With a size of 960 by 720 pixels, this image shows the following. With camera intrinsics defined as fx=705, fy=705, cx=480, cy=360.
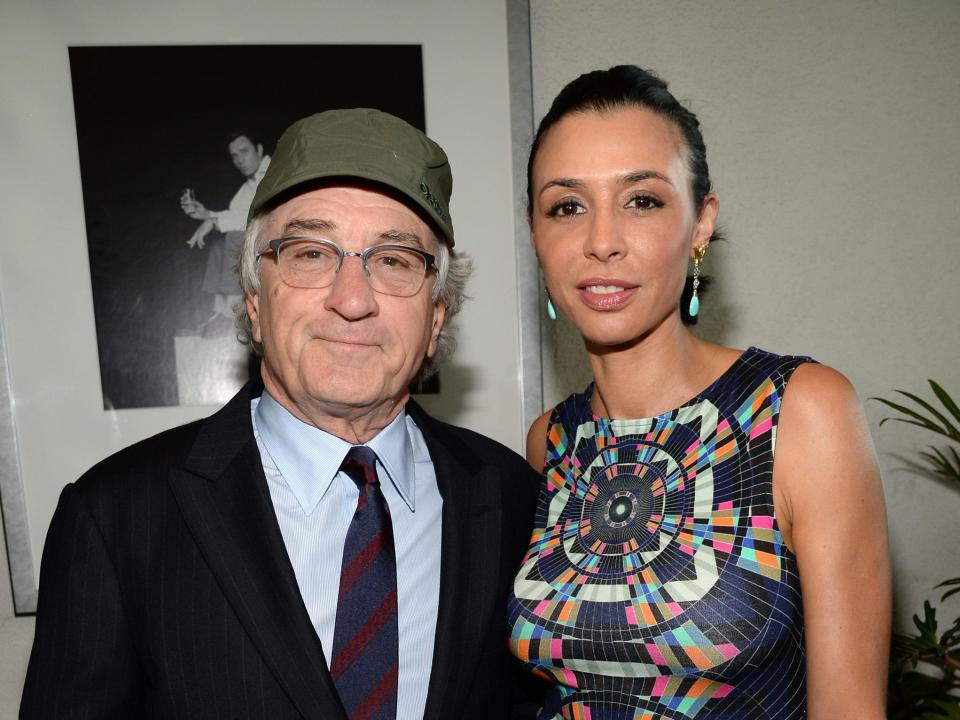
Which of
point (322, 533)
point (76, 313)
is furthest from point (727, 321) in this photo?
point (76, 313)

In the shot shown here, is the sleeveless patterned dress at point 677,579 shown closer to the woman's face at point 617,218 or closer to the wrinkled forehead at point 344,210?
the woman's face at point 617,218

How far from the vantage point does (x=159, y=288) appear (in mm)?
1894

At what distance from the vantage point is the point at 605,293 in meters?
1.32

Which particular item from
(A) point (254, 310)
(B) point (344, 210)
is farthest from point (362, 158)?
(A) point (254, 310)

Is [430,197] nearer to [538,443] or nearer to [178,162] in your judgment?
[538,443]

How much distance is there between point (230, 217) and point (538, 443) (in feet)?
3.34

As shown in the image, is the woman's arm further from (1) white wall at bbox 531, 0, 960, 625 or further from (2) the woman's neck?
(1) white wall at bbox 531, 0, 960, 625

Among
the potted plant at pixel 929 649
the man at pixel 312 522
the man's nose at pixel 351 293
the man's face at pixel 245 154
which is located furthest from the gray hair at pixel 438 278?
the potted plant at pixel 929 649

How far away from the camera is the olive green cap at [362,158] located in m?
1.26

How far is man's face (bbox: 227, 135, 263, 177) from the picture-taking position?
6.17 feet

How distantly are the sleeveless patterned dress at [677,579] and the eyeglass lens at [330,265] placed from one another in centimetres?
54

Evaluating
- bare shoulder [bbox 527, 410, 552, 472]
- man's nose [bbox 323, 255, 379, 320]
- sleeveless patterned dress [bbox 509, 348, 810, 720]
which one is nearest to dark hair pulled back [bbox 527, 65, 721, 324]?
sleeveless patterned dress [bbox 509, 348, 810, 720]

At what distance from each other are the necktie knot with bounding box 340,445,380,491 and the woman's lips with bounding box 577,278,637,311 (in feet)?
1.66

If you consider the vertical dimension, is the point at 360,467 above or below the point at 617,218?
below
